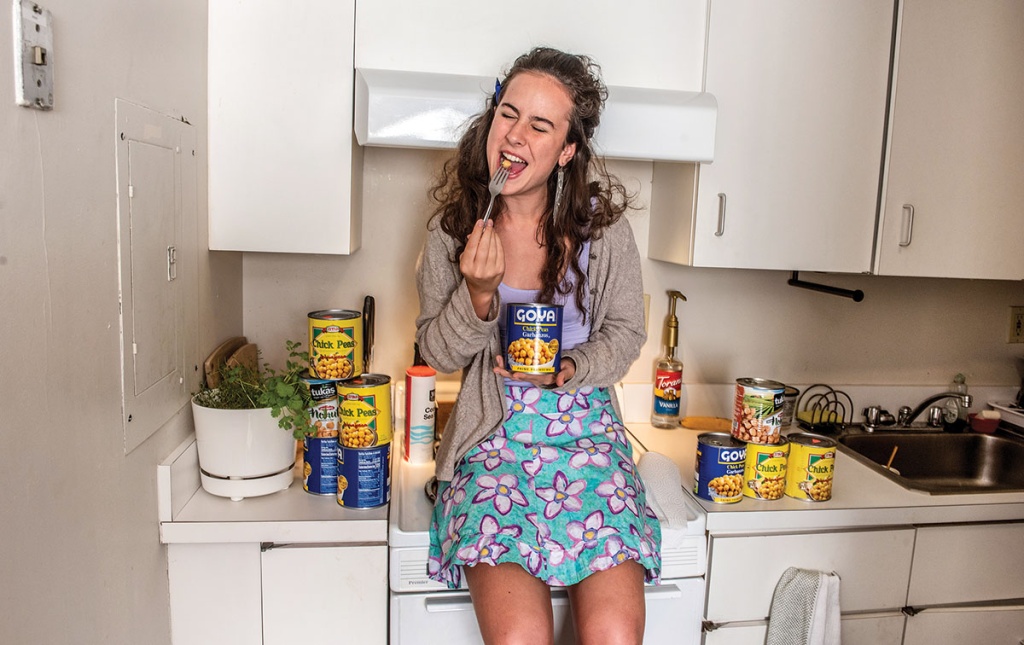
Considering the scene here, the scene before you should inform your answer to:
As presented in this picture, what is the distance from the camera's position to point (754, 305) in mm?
2105

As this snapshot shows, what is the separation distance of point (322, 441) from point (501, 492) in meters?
0.38

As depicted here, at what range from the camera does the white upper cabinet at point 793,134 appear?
1.65m

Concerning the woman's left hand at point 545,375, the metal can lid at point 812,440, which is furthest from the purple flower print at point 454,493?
the metal can lid at point 812,440

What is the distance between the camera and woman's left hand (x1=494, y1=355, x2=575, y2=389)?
1.28 metres

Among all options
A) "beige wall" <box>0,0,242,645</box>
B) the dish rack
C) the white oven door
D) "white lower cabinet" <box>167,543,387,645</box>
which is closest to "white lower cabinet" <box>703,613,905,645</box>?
the white oven door

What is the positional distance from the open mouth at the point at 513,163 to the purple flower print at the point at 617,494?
573 mm

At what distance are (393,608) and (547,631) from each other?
0.33 metres

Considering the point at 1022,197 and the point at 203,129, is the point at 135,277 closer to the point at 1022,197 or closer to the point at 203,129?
the point at 203,129

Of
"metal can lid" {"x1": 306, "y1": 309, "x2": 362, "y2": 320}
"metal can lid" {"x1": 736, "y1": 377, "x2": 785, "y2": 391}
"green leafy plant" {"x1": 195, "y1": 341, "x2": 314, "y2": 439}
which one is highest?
"metal can lid" {"x1": 306, "y1": 309, "x2": 362, "y2": 320}

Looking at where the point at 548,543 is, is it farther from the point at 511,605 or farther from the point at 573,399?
the point at 573,399

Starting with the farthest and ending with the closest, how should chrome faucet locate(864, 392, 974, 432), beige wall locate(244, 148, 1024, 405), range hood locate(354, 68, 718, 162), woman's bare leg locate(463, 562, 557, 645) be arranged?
1. chrome faucet locate(864, 392, 974, 432)
2. beige wall locate(244, 148, 1024, 405)
3. range hood locate(354, 68, 718, 162)
4. woman's bare leg locate(463, 562, 557, 645)

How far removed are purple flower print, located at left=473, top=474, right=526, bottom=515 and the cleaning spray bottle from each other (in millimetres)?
721

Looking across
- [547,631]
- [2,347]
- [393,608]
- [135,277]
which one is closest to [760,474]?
[547,631]

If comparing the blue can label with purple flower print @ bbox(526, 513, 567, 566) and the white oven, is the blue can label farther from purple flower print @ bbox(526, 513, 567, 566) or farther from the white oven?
purple flower print @ bbox(526, 513, 567, 566)
